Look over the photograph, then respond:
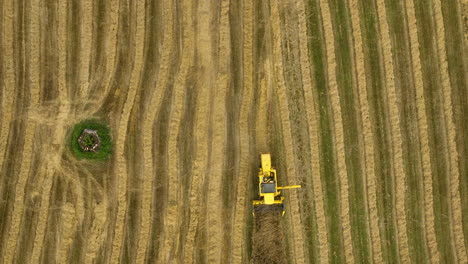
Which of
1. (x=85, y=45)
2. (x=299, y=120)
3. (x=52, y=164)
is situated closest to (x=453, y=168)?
(x=299, y=120)

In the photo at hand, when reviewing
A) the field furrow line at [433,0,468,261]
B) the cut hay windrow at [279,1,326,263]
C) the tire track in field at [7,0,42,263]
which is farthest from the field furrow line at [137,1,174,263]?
the field furrow line at [433,0,468,261]

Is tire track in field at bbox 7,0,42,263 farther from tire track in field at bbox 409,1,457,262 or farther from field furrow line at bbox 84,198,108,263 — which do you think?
tire track in field at bbox 409,1,457,262

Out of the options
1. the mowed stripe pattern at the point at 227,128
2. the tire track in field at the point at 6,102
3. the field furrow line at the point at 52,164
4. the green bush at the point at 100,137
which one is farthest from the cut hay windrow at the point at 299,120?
the tire track in field at the point at 6,102

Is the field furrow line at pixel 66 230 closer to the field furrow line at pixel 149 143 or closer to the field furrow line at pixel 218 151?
the field furrow line at pixel 149 143

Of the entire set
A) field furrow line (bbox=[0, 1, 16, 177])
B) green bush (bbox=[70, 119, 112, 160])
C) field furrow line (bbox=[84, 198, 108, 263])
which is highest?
field furrow line (bbox=[0, 1, 16, 177])

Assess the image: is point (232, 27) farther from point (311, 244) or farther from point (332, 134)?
point (311, 244)

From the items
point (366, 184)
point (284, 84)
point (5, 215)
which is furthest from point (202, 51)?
point (5, 215)
